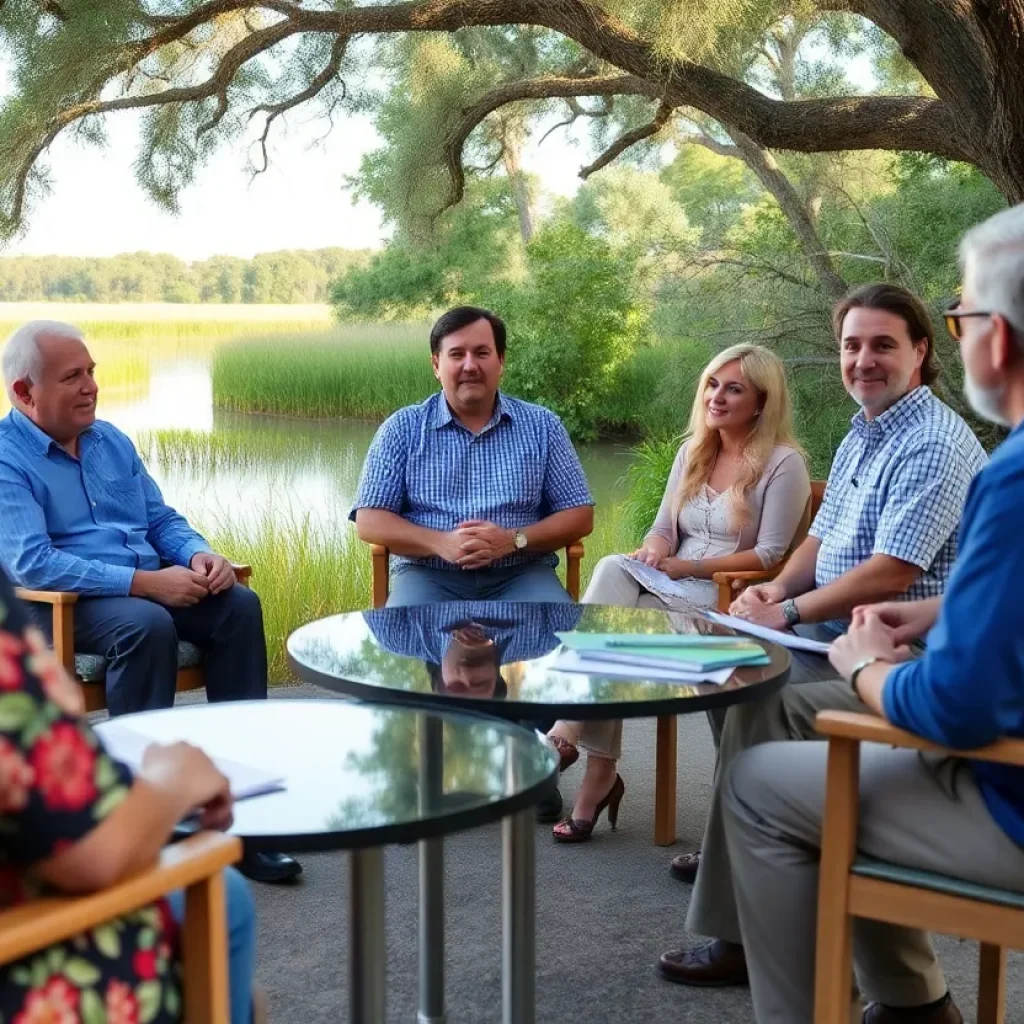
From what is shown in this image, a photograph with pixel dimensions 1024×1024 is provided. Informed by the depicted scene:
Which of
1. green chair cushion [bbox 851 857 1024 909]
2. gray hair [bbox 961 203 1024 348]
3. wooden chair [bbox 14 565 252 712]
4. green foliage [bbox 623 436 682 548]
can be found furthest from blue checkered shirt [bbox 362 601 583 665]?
green foliage [bbox 623 436 682 548]

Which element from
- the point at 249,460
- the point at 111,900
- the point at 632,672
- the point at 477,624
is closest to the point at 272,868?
the point at 477,624

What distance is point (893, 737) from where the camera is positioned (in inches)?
62.2

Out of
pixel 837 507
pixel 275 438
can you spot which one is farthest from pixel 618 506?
pixel 837 507

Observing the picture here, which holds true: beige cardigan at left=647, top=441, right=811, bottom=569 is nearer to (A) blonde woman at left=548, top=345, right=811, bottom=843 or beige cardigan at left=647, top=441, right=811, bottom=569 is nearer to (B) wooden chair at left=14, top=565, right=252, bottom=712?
(A) blonde woman at left=548, top=345, right=811, bottom=843

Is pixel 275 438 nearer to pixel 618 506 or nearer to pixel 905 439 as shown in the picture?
pixel 618 506

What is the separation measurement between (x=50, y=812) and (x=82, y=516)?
237 centimetres

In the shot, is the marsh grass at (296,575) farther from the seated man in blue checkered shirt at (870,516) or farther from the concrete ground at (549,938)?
the seated man in blue checkered shirt at (870,516)

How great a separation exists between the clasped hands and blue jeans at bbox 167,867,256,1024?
201 centimetres

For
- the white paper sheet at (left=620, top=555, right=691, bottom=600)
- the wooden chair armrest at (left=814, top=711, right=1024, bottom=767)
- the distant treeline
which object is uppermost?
the distant treeline

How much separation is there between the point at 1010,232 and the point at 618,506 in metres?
8.91

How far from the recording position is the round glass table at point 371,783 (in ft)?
4.70

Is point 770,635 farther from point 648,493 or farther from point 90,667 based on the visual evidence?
point 648,493

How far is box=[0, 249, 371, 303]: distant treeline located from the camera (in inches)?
766

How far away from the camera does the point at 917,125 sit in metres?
6.50
